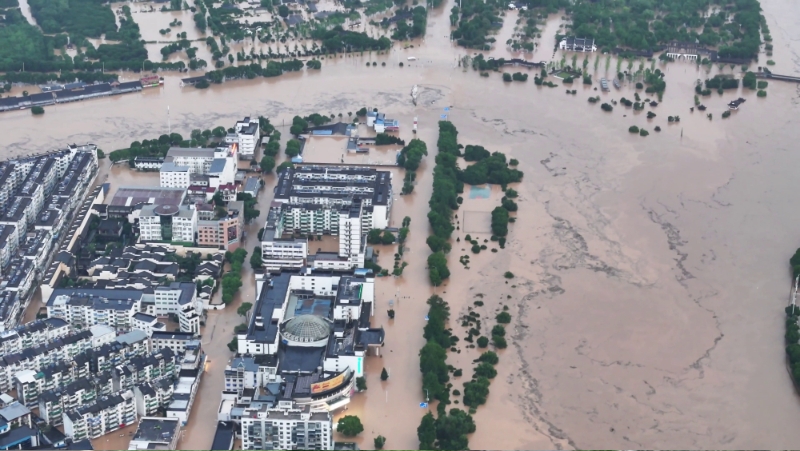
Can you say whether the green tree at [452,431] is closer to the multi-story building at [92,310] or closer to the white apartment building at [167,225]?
the multi-story building at [92,310]

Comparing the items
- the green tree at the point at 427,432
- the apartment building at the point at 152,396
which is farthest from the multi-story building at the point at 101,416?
the green tree at the point at 427,432

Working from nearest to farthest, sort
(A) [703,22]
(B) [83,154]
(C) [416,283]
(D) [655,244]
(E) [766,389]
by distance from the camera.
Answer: (E) [766,389], (C) [416,283], (D) [655,244], (B) [83,154], (A) [703,22]

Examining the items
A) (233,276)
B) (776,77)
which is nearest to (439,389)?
(233,276)

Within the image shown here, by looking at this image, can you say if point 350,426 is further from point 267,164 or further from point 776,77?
point 776,77

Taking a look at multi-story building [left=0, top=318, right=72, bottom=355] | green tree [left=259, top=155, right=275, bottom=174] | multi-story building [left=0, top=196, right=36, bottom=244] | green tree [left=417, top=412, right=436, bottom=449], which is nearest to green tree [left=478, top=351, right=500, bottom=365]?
green tree [left=417, top=412, right=436, bottom=449]

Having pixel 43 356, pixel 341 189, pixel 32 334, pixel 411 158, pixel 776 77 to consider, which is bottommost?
pixel 43 356

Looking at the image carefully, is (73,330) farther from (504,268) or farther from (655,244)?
(655,244)

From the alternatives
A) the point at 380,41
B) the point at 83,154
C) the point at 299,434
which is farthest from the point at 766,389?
the point at 380,41
